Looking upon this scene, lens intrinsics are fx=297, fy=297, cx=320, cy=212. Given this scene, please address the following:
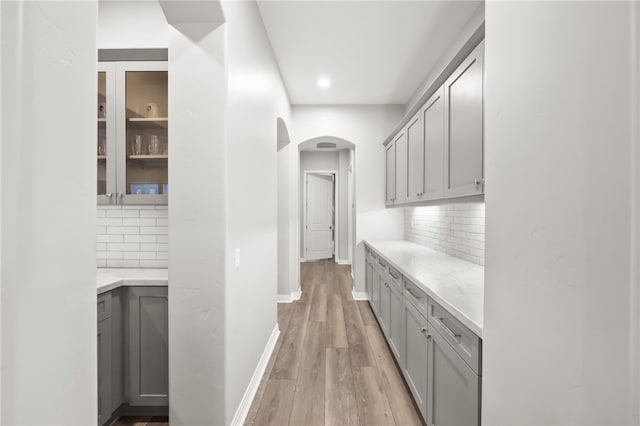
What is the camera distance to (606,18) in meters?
0.53

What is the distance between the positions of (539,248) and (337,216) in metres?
6.94

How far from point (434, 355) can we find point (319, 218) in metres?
6.50

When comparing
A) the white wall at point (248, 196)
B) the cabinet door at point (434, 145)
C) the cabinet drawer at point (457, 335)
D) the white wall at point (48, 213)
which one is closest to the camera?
the white wall at point (48, 213)

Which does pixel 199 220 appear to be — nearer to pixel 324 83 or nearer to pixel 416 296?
pixel 416 296

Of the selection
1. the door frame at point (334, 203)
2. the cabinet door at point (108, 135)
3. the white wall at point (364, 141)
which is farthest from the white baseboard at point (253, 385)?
the door frame at point (334, 203)

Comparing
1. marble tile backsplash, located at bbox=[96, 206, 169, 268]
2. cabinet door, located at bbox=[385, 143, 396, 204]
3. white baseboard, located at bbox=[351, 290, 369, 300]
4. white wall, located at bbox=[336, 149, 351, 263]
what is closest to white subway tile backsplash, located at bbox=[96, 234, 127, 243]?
marble tile backsplash, located at bbox=[96, 206, 169, 268]

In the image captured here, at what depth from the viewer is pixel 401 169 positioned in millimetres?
3432

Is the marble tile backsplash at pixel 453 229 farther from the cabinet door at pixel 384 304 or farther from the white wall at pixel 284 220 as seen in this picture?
the white wall at pixel 284 220

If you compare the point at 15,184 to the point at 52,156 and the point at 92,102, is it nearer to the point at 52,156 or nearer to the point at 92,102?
the point at 52,156

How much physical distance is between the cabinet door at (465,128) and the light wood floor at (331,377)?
1.51m

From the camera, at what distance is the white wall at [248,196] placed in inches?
64.4

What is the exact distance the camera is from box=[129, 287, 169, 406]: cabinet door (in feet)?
5.96

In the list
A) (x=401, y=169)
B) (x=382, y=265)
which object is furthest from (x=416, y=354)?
(x=401, y=169)

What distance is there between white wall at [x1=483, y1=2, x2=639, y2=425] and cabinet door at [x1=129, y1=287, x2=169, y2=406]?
5.72ft
